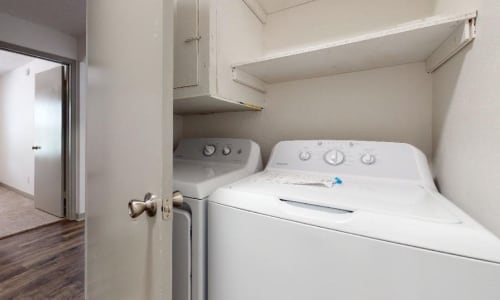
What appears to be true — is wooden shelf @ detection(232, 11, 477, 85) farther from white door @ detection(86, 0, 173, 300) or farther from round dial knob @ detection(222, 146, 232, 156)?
white door @ detection(86, 0, 173, 300)

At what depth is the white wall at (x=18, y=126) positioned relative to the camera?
3.50 metres

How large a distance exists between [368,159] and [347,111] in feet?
1.20

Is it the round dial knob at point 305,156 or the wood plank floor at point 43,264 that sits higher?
the round dial knob at point 305,156

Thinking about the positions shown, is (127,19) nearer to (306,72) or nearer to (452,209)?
(306,72)

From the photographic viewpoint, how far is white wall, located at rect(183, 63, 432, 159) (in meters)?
1.07

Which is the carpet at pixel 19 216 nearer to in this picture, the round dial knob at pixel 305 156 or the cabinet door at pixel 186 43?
the cabinet door at pixel 186 43

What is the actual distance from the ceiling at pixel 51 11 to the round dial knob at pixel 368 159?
269cm

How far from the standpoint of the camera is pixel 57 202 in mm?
2750

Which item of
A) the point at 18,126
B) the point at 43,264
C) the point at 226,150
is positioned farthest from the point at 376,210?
the point at 18,126

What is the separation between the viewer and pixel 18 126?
12.4 feet

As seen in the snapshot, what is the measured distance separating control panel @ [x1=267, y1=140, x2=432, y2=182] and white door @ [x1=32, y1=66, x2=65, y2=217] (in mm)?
2935

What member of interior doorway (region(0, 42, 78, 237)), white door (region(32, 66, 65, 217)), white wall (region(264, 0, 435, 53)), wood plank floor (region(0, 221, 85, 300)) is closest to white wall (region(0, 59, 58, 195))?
interior doorway (region(0, 42, 78, 237))

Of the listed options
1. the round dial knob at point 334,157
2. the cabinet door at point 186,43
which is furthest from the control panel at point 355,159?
the cabinet door at point 186,43

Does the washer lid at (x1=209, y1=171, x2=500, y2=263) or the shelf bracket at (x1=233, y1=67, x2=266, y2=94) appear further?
the shelf bracket at (x1=233, y1=67, x2=266, y2=94)
